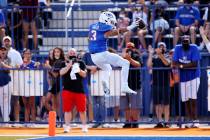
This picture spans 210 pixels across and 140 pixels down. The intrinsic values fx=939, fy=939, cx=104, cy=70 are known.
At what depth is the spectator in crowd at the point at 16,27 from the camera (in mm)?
28250

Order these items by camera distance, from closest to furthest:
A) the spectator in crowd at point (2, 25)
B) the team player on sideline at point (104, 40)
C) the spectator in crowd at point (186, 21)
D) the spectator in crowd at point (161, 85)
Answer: the team player on sideline at point (104, 40), the spectator in crowd at point (161, 85), the spectator in crowd at point (186, 21), the spectator in crowd at point (2, 25)

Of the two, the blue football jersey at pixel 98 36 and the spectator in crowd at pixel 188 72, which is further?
the spectator in crowd at pixel 188 72

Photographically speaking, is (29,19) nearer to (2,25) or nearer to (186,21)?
(2,25)

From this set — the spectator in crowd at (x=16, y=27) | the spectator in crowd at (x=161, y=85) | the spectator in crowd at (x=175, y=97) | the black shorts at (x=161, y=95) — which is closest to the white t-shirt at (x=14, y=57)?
the spectator in crowd at (x=16, y=27)

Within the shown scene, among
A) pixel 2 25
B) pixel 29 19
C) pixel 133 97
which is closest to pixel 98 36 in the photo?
pixel 133 97

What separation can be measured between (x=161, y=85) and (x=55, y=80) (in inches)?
117

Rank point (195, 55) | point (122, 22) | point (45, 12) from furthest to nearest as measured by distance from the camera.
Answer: point (45, 12) < point (122, 22) < point (195, 55)

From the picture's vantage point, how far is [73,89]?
25000mm

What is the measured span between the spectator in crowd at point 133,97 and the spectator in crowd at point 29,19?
11.8ft

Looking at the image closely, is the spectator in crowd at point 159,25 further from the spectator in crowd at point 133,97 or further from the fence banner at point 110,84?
the fence banner at point 110,84

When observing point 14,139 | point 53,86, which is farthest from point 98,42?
point 53,86

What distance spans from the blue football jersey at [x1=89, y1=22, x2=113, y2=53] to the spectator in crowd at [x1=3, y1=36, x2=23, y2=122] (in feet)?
18.3

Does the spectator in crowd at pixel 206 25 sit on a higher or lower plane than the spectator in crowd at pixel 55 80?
higher

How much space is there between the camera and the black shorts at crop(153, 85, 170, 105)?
2600 centimetres
